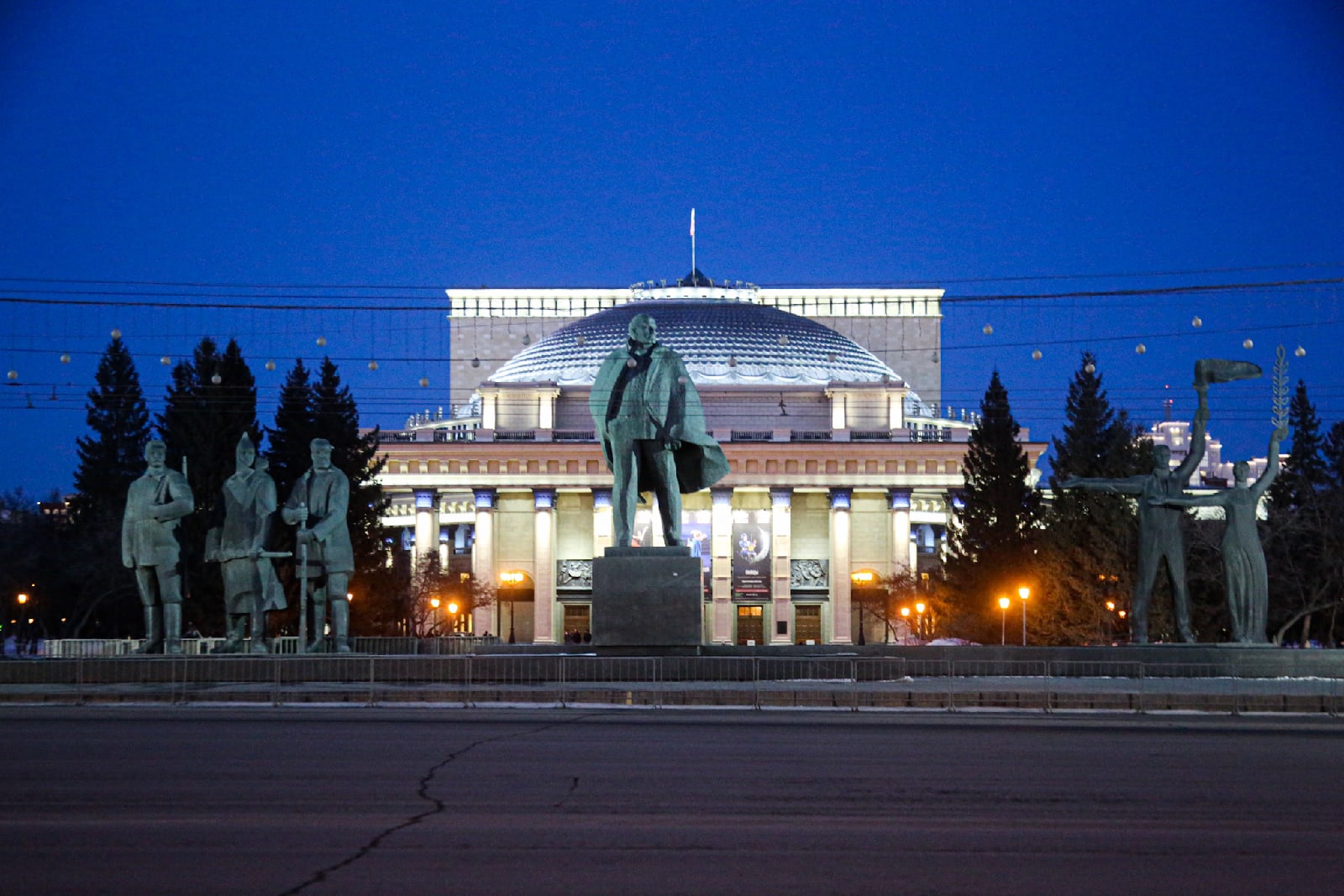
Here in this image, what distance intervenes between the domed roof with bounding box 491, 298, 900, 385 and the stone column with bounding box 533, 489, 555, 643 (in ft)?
27.3

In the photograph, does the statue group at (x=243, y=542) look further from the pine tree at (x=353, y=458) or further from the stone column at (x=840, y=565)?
the stone column at (x=840, y=565)

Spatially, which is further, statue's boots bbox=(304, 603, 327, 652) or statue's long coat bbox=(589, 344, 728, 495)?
statue's boots bbox=(304, 603, 327, 652)

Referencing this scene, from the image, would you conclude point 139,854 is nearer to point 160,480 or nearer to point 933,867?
point 933,867

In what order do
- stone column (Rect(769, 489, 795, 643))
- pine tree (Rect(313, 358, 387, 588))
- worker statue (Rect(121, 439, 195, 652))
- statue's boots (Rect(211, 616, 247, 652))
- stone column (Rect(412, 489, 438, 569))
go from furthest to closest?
stone column (Rect(412, 489, 438, 569)), stone column (Rect(769, 489, 795, 643)), pine tree (Rect(313, 358, 387, 588)), statue's boots (Rect(211, 616, 247, 652)), worker statue (Rect(121, 439, 195, 652))

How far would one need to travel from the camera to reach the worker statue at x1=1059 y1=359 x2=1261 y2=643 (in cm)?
2969

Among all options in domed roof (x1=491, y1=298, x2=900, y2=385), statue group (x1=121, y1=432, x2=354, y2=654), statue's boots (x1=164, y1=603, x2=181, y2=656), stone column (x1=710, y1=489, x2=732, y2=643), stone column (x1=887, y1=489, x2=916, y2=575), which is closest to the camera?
statue group (x1=121, y1=432, x2=354, y2=654)

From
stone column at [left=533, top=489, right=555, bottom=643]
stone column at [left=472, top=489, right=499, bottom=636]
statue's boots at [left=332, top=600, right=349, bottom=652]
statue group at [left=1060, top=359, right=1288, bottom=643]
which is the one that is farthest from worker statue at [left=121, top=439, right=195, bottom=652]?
stone column at [left=472, top=489, right=499, bottom=636]

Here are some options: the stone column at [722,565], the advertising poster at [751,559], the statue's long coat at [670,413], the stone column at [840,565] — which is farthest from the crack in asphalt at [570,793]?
the stone column at [840,565]

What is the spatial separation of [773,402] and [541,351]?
48.7 feet

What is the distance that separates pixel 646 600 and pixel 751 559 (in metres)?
65.1

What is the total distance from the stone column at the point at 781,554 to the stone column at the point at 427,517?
1818 cm

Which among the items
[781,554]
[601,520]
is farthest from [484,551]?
[781,554]

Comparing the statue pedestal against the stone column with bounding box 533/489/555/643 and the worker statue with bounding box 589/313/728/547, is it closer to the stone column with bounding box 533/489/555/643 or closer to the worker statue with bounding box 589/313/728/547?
the worker statue with bounding box 589/313/728/547

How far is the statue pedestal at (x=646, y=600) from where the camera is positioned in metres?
25.7
